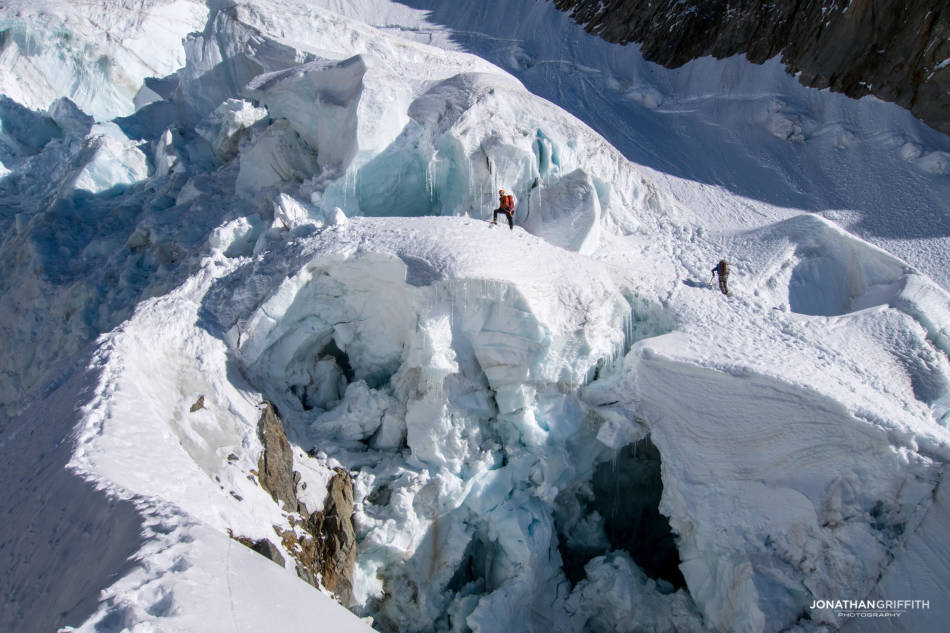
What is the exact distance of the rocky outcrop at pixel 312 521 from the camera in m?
4.84

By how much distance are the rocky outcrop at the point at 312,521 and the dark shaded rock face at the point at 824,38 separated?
30.9 ft

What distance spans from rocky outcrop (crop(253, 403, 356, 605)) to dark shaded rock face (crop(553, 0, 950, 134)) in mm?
9417

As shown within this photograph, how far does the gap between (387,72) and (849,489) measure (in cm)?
575

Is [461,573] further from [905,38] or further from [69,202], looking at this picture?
[905,38]

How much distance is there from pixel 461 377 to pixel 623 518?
2003 millimetres

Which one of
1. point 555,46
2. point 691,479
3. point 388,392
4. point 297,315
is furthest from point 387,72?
point 555,46

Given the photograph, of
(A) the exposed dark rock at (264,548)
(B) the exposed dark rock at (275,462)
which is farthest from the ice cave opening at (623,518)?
(A) the exposed dark rock at (264,548)

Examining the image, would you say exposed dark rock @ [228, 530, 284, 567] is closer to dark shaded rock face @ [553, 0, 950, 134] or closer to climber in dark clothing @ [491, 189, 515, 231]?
climber in dark clothing @ [491, 189, 515, 231]

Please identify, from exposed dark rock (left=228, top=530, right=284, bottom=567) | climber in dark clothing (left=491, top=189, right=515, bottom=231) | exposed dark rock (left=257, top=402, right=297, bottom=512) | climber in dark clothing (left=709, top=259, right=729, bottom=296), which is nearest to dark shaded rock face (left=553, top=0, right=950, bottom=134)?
climber in dark clothing (left=709, top=259, right=729, bottom=296)

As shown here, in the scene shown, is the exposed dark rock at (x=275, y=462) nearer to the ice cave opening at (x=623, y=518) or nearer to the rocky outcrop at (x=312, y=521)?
the rocky outcrop at (x=312, y=521)

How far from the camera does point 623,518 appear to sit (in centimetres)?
632

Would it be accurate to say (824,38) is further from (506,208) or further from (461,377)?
(461,377)

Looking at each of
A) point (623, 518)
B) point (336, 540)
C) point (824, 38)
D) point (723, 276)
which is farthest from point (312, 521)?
point (824, 38)

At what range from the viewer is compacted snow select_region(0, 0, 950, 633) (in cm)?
414
